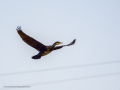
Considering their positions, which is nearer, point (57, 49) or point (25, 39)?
point (25, 39)

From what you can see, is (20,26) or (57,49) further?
(57,49)

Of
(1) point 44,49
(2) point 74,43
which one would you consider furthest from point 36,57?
(2) point 74,43

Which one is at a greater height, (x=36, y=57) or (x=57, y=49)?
(x=57, y=49)

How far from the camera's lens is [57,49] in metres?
9.87

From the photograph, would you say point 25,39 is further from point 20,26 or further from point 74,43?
point 74,43

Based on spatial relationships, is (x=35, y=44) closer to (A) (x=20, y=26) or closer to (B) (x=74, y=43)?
(A) (x=20, y=26)

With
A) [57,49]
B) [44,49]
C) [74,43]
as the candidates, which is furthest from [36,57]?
[74,43]

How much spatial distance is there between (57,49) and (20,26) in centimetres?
204

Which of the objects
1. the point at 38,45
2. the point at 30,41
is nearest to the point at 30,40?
the point at 30,41

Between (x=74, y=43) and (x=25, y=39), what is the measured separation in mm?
2216

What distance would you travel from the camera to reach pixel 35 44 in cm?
925

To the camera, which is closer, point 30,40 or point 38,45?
point 30,40

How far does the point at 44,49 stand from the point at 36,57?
523 mm

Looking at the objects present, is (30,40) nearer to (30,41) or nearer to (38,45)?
(30,41)
